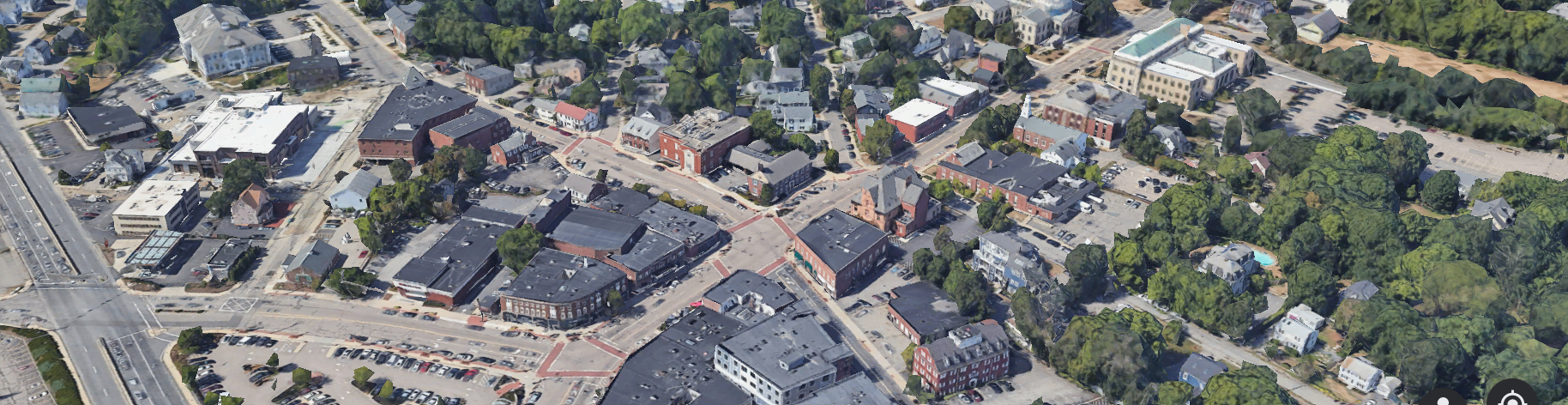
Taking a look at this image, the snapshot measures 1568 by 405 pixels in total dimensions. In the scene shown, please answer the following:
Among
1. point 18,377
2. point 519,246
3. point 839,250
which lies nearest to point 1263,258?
point 839,250

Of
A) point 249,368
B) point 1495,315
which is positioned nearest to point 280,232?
point 249,368

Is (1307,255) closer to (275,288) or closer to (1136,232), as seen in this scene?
(1136,232)

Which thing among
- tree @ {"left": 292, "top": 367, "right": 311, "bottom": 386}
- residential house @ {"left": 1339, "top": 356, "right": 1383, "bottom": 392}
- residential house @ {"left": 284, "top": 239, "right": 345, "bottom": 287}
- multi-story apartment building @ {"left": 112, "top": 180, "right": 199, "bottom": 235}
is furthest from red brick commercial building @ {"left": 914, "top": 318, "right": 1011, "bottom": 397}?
multi-story apartment building @ {"left": 112, "top": 180, "right": 199, "bottom": 235}

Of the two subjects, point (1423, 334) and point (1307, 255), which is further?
point (1307, 255)

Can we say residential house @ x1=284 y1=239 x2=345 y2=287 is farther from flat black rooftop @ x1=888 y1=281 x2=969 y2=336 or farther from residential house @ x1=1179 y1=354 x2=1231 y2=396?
residential house @ x1=1179 y1=354 x2=1231 y2=396

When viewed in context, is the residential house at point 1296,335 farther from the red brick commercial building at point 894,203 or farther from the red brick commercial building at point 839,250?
the red brick commercial building at point 839,250

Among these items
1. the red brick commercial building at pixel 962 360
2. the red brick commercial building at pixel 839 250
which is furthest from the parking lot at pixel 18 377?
the red brick commercial building at pixel 962 360
